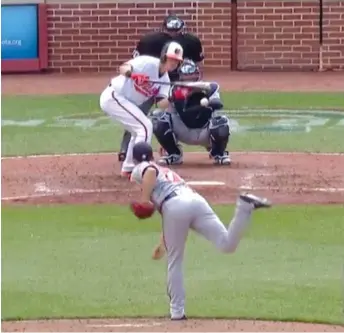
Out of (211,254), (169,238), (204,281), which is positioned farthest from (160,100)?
(169,238)

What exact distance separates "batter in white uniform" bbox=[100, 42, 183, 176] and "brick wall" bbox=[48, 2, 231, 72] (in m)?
12.4

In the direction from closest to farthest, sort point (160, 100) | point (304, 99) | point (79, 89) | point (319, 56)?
Answer: point (160, 100), point (304, 99), point (79, 89), point (319, 56)

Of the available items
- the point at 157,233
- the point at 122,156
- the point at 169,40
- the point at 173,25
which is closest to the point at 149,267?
the point at 157,233

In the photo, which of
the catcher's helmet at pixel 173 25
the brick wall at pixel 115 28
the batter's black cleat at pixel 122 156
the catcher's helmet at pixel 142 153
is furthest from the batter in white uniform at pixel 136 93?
the brick wall at pixel 115 28

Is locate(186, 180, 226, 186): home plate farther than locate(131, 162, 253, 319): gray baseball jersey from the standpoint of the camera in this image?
Yes

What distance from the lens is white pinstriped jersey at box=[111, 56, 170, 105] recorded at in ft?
47.6

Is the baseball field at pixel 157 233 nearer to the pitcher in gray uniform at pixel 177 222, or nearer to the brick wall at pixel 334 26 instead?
the pitcher in gray uniform at pixel 177 222

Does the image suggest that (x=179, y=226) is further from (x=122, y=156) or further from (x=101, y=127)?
(x=101, y=127)

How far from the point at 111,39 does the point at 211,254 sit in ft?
52.9

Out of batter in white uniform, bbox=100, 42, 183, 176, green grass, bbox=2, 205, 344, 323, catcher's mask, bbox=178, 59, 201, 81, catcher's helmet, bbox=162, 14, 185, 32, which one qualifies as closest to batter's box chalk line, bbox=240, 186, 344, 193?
green grass, bbox=2, 205, 344, 323

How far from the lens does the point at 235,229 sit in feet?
29.3

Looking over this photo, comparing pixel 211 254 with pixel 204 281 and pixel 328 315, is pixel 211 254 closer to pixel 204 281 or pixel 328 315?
pixel 204 281

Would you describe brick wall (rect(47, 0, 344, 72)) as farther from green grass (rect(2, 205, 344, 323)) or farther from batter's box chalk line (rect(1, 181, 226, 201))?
green grass (rect(2, 205, 344, 323))

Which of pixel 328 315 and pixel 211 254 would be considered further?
pixel 211 254
